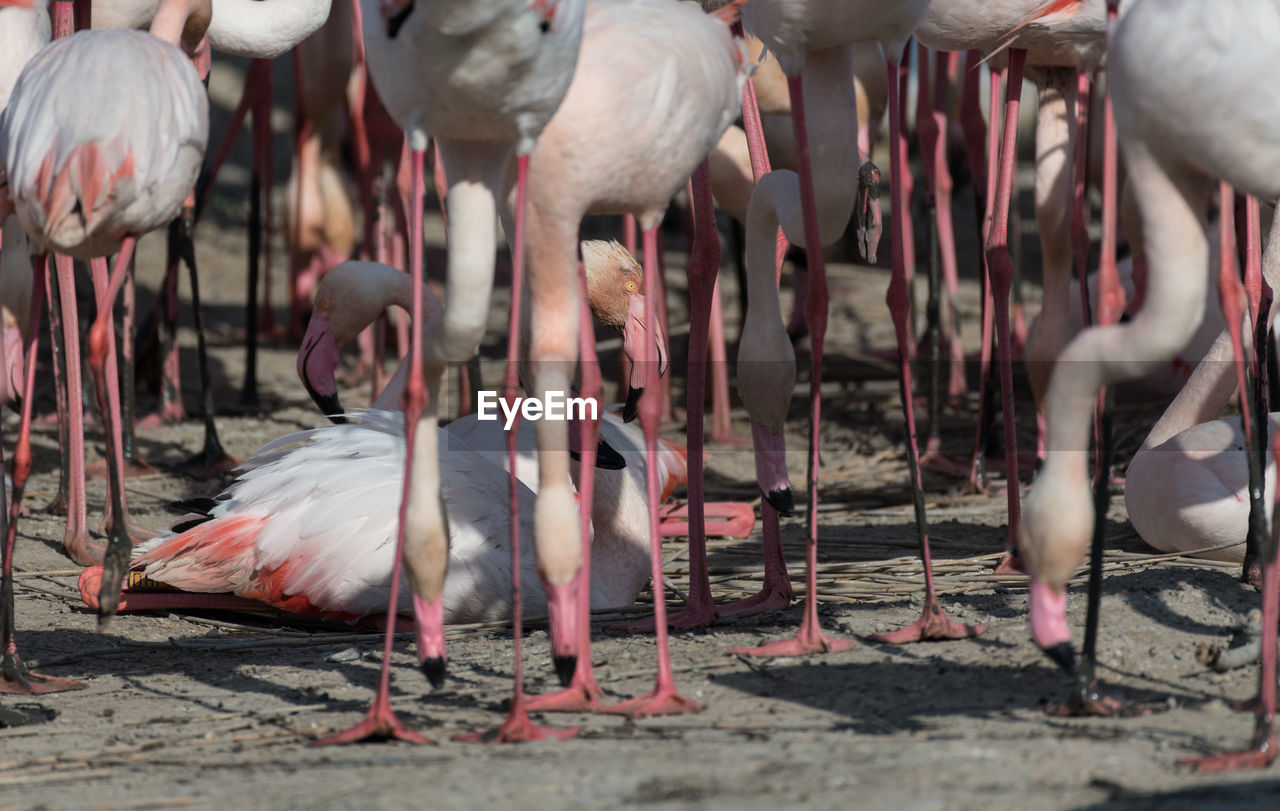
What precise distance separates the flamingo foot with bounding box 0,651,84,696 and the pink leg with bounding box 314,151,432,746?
93 cm

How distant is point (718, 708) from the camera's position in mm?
3051

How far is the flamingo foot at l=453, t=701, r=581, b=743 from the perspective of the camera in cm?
280

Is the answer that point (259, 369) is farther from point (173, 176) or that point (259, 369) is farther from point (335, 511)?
point (173, 176)

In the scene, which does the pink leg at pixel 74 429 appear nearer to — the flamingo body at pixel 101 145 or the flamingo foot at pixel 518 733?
the flamingo body at pixel 101 145

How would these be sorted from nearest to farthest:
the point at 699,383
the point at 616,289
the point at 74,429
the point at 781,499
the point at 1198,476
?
the point at 781,499 < the point at 699,383 < the point at 1198,476 < the point at 74,429 < the point at 616,289

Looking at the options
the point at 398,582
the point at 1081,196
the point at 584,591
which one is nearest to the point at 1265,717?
the point at 584,591

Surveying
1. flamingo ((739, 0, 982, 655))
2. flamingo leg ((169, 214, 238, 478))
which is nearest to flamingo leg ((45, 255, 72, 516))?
flamingo leg ((169, 214, 238, 478))

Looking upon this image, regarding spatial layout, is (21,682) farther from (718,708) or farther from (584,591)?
(718,708)

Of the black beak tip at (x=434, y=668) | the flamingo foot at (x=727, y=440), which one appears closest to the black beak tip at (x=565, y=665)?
the black beak tip at (x=434, y=668)

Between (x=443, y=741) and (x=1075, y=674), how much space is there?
117 cm

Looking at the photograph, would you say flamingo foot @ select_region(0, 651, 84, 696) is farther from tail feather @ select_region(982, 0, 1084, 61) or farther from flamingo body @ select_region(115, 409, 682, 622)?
tail feather @ select_region(982, 0, 1084, 61)

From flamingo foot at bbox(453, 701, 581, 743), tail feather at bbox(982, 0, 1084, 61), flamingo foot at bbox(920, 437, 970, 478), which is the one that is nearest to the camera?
flamingo foot at bbox(453, 701, 581, 743)

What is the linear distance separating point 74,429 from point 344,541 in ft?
3.49

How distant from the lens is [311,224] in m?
8.80
